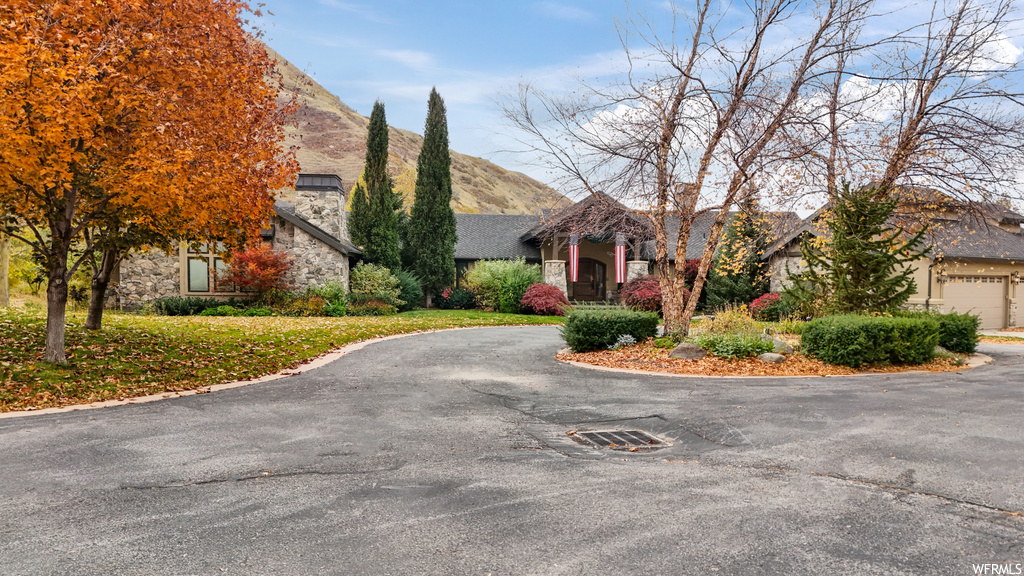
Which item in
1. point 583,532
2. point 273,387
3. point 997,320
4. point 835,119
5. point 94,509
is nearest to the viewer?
point 583,532

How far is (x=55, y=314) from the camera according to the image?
29.6 ft

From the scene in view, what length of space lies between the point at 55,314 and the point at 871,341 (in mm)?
13558

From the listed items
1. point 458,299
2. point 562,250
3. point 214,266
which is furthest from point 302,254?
point 562,250

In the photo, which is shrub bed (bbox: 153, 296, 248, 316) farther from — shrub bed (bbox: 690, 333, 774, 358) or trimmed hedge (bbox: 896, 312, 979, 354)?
trimmed hedge (bbox: 896, 312, 979, 354)

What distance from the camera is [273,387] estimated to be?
28.2 ft

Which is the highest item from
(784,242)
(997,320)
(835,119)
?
(835,119)

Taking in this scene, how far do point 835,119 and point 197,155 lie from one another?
1343 cm

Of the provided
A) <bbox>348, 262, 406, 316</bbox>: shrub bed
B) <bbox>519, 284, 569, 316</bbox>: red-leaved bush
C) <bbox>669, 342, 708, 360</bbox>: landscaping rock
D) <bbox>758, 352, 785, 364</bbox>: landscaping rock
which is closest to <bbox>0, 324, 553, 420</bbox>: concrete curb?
<bbox>669, 342, 708, 360</bbox>: landscaping rock

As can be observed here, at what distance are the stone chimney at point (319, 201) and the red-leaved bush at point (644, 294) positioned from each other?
487 inches

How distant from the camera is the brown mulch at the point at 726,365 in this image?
10031mm

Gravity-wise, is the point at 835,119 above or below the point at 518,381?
above

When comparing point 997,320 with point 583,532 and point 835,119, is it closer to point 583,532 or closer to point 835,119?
point 835,119

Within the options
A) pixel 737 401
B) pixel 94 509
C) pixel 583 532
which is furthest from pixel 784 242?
pixel 94 509

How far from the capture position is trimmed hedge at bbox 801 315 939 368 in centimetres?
1034
